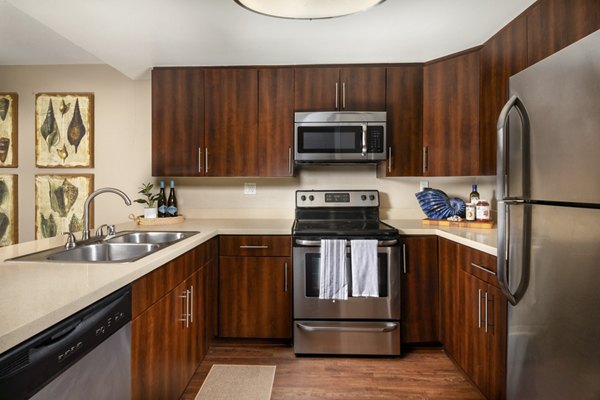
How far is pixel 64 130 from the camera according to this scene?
3.15 meters

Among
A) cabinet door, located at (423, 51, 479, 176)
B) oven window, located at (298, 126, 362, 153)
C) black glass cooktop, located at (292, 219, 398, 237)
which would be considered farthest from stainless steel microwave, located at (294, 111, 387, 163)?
black glass cooktop, located at (292, 219, 398, 237)

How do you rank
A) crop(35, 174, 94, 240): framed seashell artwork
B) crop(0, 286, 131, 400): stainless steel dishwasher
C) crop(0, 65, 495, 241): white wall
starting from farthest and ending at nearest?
1. crop(35, 174, 94, 240): framed seashell artwork
2. crop(0, 65, 495, 241): white wall
3. crop(0, 286, 131, 400): stainless steel dishwasher

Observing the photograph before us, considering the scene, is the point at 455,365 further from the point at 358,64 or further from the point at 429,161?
the point at 358,64

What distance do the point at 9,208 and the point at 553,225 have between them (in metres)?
4.03

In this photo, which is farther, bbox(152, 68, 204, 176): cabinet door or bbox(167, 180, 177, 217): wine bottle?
bbox(167, 180, 177, 217): wine bottle

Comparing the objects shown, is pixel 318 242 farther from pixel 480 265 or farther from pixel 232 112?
pixel 232 112

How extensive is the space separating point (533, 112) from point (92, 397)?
1.70 meters

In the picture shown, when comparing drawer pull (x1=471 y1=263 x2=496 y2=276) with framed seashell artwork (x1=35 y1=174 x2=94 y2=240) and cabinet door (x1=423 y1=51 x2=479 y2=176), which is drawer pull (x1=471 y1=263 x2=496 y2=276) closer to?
cabinet door (x1=423 y1=51 x2=479 y2=176)

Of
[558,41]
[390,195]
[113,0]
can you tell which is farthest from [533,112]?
[113,0]

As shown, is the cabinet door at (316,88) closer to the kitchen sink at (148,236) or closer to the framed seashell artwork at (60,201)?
the kitchen sink at (148,236)

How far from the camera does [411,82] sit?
2.71 meters

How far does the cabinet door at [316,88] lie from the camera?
2727mm

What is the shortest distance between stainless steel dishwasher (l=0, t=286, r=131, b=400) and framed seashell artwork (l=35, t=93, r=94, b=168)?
8.21 ft

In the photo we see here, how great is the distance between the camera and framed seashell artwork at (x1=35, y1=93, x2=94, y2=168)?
10.3 feet
